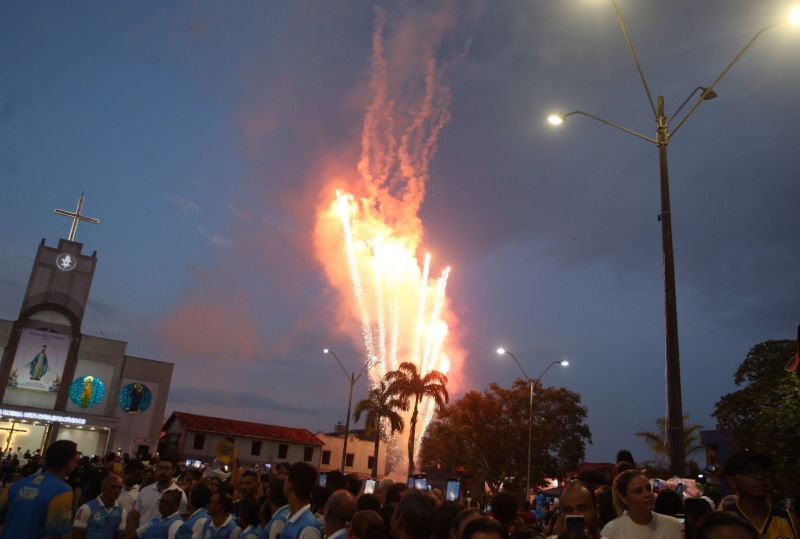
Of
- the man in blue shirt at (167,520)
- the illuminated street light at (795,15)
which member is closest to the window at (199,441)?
the man in blue shirt at (167,520)

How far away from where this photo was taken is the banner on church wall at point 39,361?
41503 mm

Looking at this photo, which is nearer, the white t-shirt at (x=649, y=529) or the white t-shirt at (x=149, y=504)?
the white t-shirt at (x=649, y=529)

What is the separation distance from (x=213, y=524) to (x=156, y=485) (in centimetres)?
214

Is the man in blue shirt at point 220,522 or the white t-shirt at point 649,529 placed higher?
the white t-shirt at point 649,529

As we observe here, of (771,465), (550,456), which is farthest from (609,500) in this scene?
(550,456)

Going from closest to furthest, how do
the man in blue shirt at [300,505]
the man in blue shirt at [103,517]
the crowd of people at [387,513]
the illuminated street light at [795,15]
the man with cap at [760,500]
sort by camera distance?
the crowd of people at [387,513] < the man with cap at [760,500] < the man in blue shirt at [300,505] < the man in blue shirt at [103,517] < the illuminated street light at [795,15]

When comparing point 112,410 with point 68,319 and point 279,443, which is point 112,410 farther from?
point 279,443

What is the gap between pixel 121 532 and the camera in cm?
796

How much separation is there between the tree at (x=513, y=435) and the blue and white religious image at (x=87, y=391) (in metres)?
26.1

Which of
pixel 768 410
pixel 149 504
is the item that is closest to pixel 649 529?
pixel 149 504

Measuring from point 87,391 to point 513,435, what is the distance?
32965 mm

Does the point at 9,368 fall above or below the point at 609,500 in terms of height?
above

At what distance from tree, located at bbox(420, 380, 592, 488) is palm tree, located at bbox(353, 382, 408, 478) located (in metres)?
3.82

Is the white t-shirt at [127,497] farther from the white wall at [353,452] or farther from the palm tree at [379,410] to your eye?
the white wall at [353,452]
